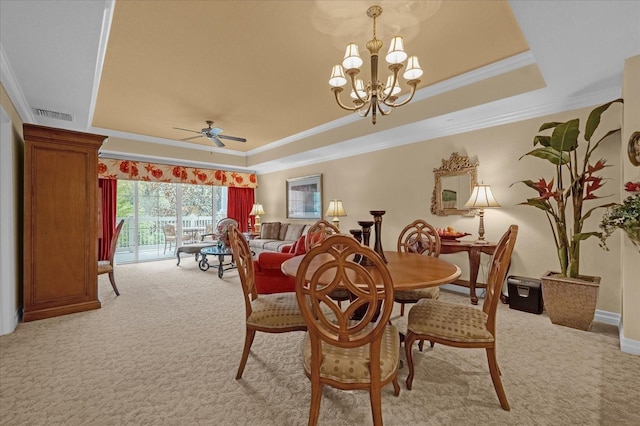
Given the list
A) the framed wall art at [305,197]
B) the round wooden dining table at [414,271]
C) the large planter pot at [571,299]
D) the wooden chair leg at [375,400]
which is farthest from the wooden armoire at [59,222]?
the large planter pot at [571,299]

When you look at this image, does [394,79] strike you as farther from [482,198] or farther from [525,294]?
[525,294]

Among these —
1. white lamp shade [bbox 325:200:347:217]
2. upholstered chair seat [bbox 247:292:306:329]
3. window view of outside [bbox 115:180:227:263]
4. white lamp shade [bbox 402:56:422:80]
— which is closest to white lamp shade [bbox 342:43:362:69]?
white lamp shade [bbox 402:56:422:80]

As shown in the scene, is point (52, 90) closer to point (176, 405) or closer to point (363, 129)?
point (176, 405)

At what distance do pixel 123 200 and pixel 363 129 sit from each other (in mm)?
5472

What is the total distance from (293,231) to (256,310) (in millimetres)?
4730

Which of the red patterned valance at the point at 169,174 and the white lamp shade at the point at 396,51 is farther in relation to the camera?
the red patterned valance at the point at 169,174

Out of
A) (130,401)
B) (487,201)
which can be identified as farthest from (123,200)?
(487,201)

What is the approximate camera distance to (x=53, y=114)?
3508 millimetres

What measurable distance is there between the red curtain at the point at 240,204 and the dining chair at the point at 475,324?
674 centimetres

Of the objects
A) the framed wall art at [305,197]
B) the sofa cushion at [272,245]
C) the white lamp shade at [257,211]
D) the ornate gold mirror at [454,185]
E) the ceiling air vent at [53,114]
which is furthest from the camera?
the white lamp shade at [257,211]

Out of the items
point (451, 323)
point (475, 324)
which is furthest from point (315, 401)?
point (475, 324)

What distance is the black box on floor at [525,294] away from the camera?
10.3 ft

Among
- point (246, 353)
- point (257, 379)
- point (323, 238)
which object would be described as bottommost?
point (257, 379)

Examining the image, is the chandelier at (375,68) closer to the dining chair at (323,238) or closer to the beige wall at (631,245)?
the dining chair at (323,238)
